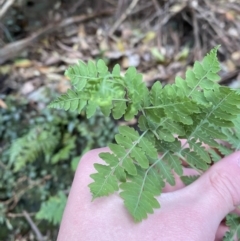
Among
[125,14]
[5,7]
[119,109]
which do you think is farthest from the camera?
[125,14]

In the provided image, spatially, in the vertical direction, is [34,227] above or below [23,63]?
below

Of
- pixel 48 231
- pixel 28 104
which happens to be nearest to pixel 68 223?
pixel 48 231

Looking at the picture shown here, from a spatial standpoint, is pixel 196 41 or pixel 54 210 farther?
pixel 196 41

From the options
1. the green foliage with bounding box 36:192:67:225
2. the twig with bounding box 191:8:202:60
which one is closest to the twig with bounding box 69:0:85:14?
the twig with bounding box 191:8:202:60

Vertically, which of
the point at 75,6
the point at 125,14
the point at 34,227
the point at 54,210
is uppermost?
the point at 75,6

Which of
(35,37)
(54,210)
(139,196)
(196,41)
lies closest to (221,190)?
(139,196)

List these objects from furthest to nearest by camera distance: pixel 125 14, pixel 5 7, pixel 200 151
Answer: pixel 125 14, pixel 5 7, pixel 200 151

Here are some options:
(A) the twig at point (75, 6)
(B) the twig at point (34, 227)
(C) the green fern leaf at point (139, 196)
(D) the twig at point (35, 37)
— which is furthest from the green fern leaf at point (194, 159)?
(A) the twig at point (75, 6)

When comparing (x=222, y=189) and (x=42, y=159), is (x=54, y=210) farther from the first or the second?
(x=222, y=189)
